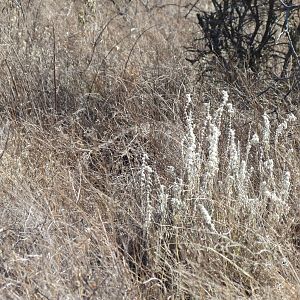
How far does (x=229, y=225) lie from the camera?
2.99 metres

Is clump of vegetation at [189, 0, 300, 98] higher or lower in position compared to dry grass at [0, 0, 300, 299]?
higher

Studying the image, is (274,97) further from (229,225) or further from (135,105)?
(229,225)

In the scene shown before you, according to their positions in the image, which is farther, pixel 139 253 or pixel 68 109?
pixel 68 109

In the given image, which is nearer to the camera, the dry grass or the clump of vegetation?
the dry grass

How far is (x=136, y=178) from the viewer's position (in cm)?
352

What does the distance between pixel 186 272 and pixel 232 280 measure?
237 millimetres

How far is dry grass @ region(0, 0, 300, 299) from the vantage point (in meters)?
2.77

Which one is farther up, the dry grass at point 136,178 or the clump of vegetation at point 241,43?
the clump of vegetation at point 241,43

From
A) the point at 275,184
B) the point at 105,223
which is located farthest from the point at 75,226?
the point at 275,184

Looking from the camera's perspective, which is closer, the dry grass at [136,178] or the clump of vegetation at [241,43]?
the dry grass at [136,178]

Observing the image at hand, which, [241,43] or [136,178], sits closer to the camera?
[136,178]

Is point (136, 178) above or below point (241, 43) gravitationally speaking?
below

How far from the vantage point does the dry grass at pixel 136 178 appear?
2768 mm

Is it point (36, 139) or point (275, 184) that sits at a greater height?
point (36, 139)
